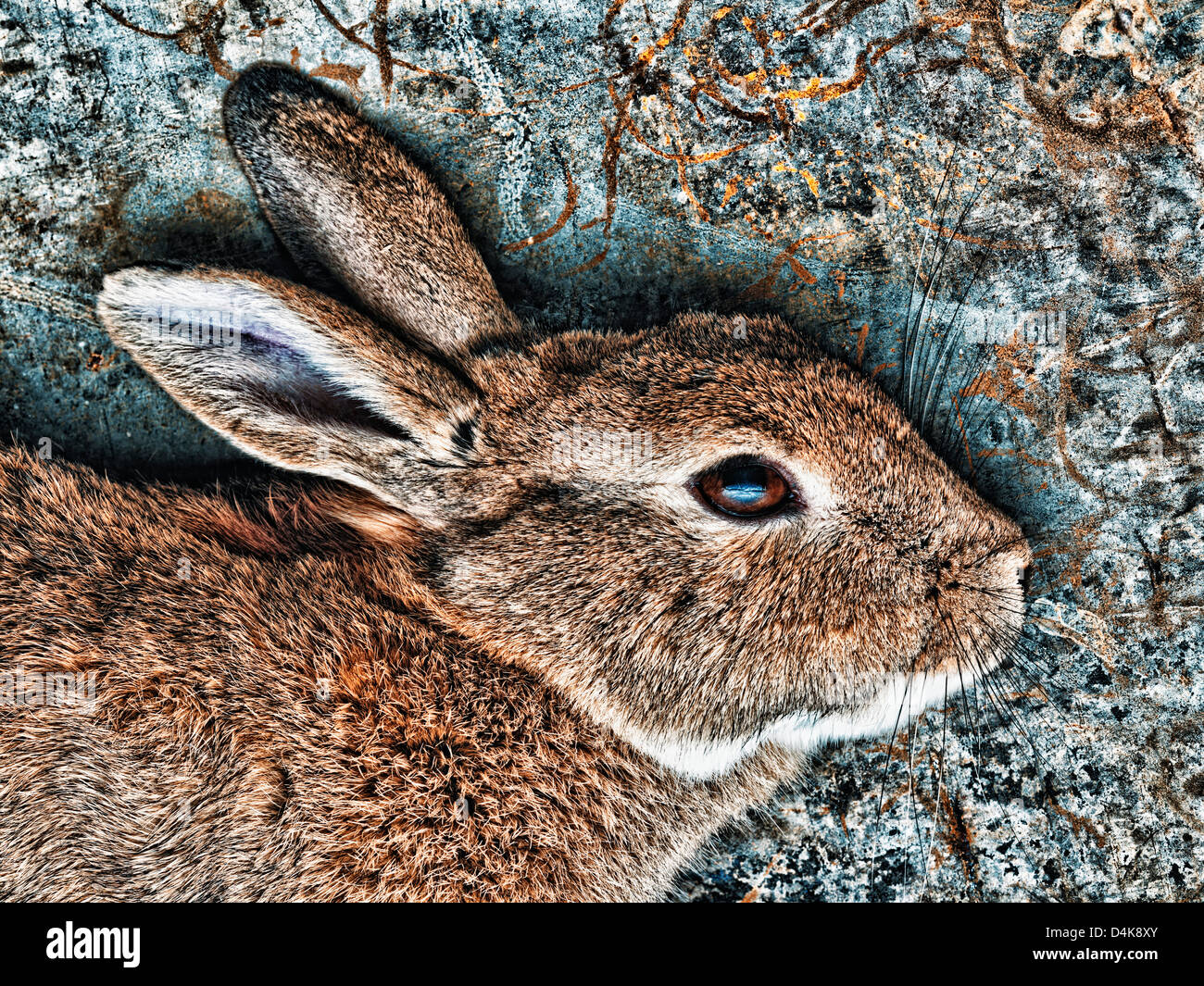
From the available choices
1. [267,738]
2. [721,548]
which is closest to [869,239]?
[721,548]

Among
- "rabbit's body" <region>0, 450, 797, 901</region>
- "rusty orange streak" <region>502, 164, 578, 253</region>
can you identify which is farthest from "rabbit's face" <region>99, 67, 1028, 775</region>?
"rusty orange streak" <region>502, 164, 578, 253</region>

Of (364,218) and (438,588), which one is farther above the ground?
(364,218)

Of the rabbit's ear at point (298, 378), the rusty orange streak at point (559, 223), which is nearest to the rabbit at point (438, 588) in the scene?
the rabbit's ear at point (298, 378)

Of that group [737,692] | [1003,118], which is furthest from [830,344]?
[737,692]

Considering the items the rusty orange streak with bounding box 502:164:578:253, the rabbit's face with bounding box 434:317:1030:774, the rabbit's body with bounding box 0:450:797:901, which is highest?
the rusty orange streak with bounding box 502:164:578:253

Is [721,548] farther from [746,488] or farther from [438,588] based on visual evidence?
[438,588]

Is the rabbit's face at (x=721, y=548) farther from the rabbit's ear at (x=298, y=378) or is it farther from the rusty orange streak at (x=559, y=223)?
the rusty orange streak at (x=559, y=223)

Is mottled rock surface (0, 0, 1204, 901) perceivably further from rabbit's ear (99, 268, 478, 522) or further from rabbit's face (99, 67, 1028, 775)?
rabbit's ear (99, 268, 478, 522)
